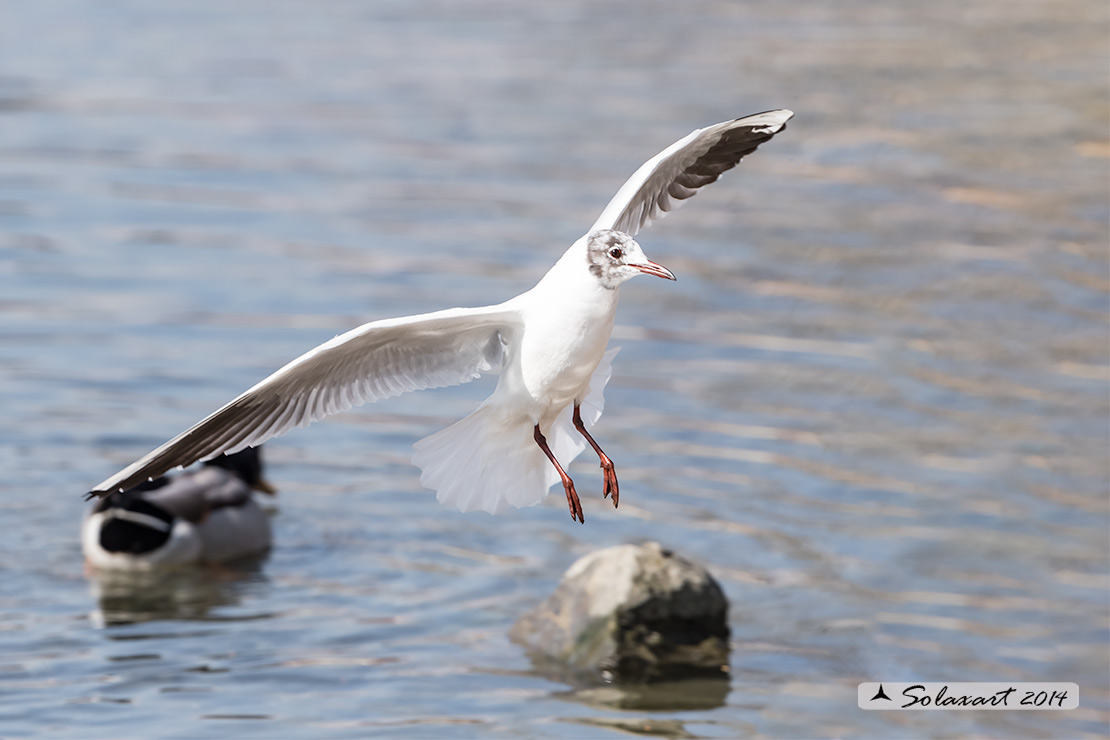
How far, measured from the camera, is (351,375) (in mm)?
7391

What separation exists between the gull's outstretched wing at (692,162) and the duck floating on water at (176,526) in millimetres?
4568

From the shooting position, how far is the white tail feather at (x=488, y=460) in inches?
287

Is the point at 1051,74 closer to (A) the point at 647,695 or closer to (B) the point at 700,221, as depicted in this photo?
(B) the point at 700,221

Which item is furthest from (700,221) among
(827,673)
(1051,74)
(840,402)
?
(827,673)

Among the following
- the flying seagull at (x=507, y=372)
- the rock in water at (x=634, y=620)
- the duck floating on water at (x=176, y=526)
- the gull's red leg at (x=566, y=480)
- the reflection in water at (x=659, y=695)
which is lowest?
the reflection in water at (x=659, y=695)

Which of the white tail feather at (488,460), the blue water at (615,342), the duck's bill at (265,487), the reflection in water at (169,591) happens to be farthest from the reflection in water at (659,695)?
the duck's bill at (265,487)

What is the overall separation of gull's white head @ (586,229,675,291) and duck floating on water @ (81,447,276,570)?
18.0 ft

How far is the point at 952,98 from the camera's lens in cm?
2219

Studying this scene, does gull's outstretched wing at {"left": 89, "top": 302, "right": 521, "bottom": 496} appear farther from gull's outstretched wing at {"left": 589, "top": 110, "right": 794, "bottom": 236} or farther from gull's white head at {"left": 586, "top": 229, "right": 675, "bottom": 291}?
gull's outstretched wing at {"left": 589, "top": 110, "right": 794, "bottom": 236}

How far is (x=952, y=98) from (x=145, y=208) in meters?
10.3

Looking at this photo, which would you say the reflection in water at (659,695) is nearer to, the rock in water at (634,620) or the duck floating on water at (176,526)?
the rock in water at (634,620)

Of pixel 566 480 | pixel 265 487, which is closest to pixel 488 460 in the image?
pixel 566 480

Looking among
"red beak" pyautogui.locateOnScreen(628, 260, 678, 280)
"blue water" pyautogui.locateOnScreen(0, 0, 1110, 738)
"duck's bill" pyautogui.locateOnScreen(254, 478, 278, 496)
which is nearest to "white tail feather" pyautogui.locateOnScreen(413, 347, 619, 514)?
"red beak" pyautogui.locateOnScreen(628, 260, 678, 280)

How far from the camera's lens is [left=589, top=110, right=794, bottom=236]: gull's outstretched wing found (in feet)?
24.5
